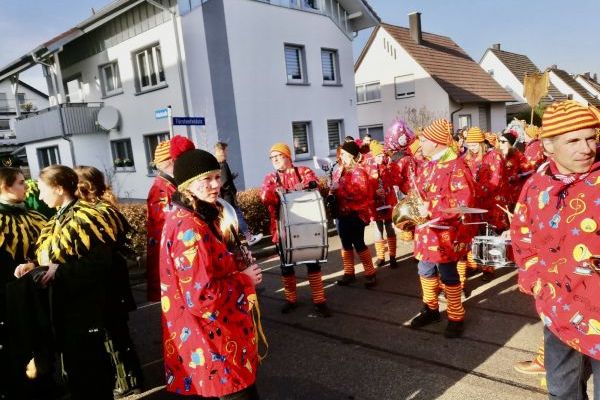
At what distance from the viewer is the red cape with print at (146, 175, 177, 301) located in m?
3.93

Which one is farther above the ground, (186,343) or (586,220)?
(586,220)

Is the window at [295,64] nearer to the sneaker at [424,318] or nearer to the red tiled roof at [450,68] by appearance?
the red tiled roof at [450,68]

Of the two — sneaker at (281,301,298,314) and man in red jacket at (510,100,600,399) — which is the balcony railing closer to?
sneaker at (281,301,298,314)

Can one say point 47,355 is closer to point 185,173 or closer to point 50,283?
point 50,283

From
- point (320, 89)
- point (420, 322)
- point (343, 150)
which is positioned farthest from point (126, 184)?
point (420, 322)

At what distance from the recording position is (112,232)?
9.84 ft

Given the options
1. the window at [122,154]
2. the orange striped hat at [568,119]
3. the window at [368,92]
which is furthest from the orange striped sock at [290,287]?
the window at [368,92]

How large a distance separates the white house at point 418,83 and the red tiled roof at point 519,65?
22.4 feet

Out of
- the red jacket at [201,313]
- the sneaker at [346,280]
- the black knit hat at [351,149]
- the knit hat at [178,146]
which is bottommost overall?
the sneaker at [346,280]

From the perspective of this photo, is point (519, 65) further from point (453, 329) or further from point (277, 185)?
point (453, 329)

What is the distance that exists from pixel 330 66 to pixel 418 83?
27.7 feet

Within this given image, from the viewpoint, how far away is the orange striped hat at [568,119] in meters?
2.13

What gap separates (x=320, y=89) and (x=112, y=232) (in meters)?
14.8

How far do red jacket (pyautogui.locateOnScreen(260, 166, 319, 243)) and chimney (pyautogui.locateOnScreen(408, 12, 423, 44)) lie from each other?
79.6ft
